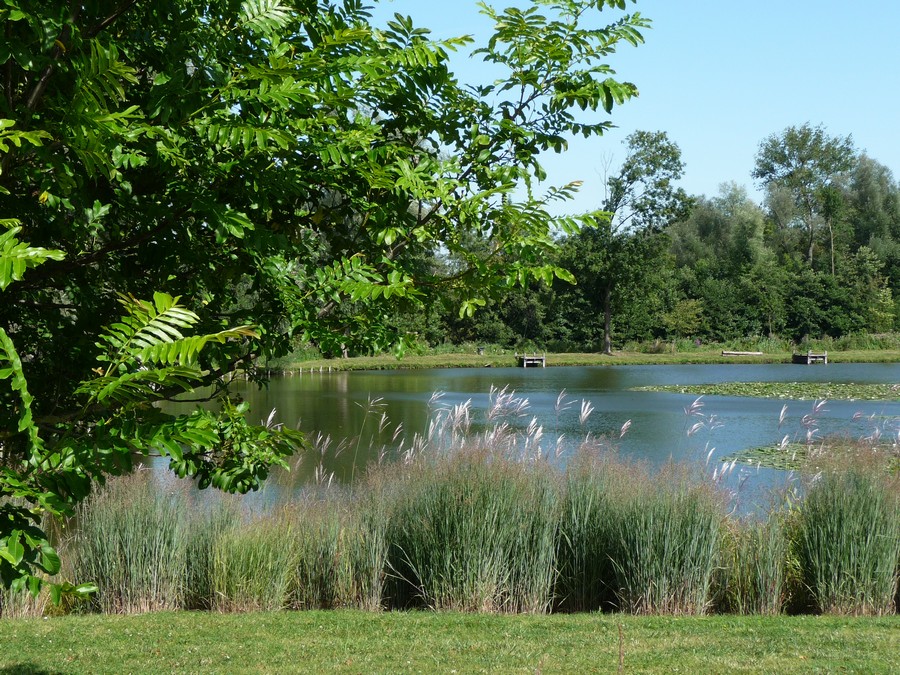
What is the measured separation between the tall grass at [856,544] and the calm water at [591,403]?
677 millimetres

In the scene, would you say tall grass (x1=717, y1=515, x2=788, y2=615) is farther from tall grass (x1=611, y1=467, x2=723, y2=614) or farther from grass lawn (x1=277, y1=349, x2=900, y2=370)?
grass lawn (x1=277, y1=349, x2=900, y2=370)

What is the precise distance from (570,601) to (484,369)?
36.5m

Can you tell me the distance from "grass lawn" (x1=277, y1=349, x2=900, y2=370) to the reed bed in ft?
114

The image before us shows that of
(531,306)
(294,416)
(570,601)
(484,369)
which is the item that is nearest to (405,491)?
(570,601)

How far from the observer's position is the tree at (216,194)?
2334 mm

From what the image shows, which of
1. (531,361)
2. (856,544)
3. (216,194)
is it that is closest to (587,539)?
(856,544)

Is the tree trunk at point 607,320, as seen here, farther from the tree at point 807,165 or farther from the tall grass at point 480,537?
the tall grass at point 480,537

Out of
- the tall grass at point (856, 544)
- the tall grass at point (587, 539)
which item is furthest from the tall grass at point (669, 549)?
the tall grass at point (856, 544)

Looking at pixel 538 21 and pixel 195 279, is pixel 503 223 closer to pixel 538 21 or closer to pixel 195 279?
pixel 538 21

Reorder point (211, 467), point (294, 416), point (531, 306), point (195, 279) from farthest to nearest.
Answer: point (531, 306)
point (294, 416)
point (195, 279)
point (211, 467)

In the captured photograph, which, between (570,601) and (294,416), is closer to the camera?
(570,601)

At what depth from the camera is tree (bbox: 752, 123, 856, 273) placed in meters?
62.5

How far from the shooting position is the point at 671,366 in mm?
44719

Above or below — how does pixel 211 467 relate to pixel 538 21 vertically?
below
